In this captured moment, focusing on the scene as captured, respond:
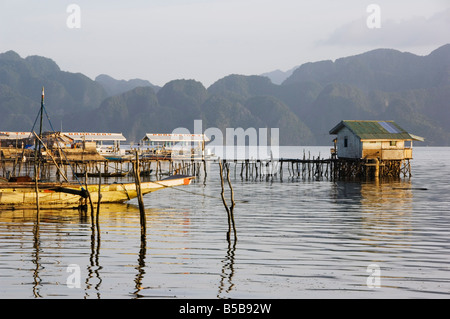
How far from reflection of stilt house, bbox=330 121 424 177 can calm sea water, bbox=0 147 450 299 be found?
20570 millimetres

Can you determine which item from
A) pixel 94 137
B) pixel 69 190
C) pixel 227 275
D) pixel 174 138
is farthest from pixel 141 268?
pixel 174 138

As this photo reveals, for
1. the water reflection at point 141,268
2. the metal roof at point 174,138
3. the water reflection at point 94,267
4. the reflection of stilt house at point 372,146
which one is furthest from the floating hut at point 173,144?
the water reflection at point 141,268

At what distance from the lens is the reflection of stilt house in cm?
5644

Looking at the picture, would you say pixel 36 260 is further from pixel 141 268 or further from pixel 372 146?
pixel 372 146

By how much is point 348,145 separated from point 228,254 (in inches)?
1659

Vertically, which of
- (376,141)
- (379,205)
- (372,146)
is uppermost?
(376,141)

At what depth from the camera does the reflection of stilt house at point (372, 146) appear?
56438mm

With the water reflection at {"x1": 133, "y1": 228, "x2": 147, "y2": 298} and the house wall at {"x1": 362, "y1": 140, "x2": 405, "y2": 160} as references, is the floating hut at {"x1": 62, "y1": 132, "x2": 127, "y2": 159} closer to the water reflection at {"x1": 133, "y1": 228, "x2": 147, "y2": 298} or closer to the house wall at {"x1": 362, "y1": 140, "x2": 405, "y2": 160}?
the house wall at {"x1": 362, "y1": 140, "x2": 405, "y2": 160}

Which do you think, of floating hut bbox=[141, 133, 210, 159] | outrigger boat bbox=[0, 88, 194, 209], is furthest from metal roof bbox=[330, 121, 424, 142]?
outrigger boat bbox=[0, 88, 194, 209]

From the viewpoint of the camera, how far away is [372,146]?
56.6m
